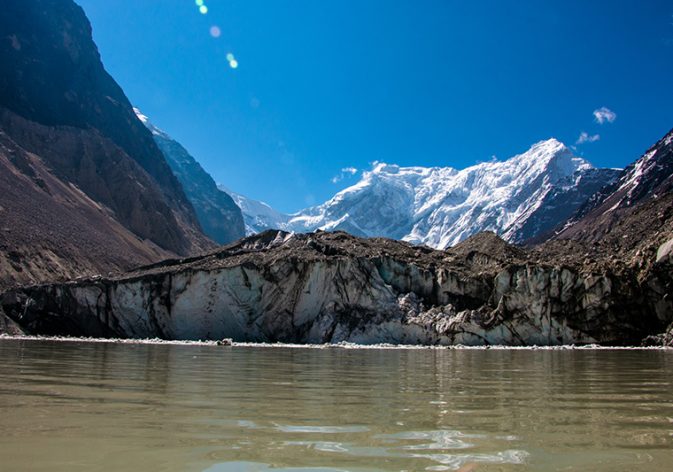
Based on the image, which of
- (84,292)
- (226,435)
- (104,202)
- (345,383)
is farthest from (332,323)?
(104,202)

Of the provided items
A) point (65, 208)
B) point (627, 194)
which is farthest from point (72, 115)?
point (627, 194)

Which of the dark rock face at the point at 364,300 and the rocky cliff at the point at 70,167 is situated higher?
the rocky cliff at the point at 70,167

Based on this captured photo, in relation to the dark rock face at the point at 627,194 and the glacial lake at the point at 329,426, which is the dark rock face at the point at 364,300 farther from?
the dark rock face at the point at 627,194

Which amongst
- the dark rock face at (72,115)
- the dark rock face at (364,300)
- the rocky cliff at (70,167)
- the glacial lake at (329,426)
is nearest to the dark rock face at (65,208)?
the rocky cliff at (70,167)

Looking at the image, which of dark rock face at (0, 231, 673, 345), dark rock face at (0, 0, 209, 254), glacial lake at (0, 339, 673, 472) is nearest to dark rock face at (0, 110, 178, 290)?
dark rock face at (0, 0, 209, 254)

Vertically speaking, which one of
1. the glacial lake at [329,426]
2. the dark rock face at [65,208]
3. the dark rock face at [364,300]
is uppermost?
the dark rock face at [65,208]

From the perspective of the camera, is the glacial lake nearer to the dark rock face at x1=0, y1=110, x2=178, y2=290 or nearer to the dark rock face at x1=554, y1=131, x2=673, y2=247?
the dark rock face at x1=0, y1=110, x2=178, y2=290

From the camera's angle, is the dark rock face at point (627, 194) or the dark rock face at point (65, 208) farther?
the dark rock face at point (627, 194)

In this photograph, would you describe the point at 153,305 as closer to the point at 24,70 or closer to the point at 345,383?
the point at 345,383
